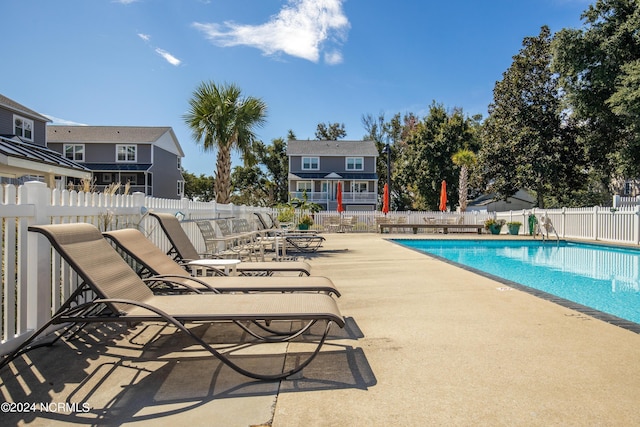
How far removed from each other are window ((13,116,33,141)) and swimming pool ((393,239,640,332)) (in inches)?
844

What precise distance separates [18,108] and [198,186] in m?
26.1

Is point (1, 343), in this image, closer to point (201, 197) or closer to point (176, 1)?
point (176, 1)

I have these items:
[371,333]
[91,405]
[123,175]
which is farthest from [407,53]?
[91,405]

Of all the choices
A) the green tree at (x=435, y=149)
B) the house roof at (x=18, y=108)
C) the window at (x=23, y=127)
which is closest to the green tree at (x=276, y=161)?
the green tree at (x=435, y=149)

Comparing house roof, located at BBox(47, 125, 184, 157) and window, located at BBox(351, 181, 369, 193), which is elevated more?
house roof, located at BBox(47, 125, 184, 157)

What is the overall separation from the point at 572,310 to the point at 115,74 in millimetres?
17591

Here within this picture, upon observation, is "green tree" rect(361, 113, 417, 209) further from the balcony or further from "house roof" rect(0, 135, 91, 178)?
"house roof" rect(0, 135, 91, 178)

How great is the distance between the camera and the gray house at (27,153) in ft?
50.9

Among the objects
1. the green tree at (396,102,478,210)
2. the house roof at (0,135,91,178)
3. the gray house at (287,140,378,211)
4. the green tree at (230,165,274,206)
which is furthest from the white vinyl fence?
the green tree at (230,165,274,206)

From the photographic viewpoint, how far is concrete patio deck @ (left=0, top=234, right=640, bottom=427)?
2338 millimetres

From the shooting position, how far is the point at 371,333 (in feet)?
12.9

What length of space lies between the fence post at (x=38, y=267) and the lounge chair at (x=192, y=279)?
54 centimetres

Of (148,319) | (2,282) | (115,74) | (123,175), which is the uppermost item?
(115,74)

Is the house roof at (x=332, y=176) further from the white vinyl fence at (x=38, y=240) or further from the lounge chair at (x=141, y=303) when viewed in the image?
the lounge chair at (x=141, y=303)
